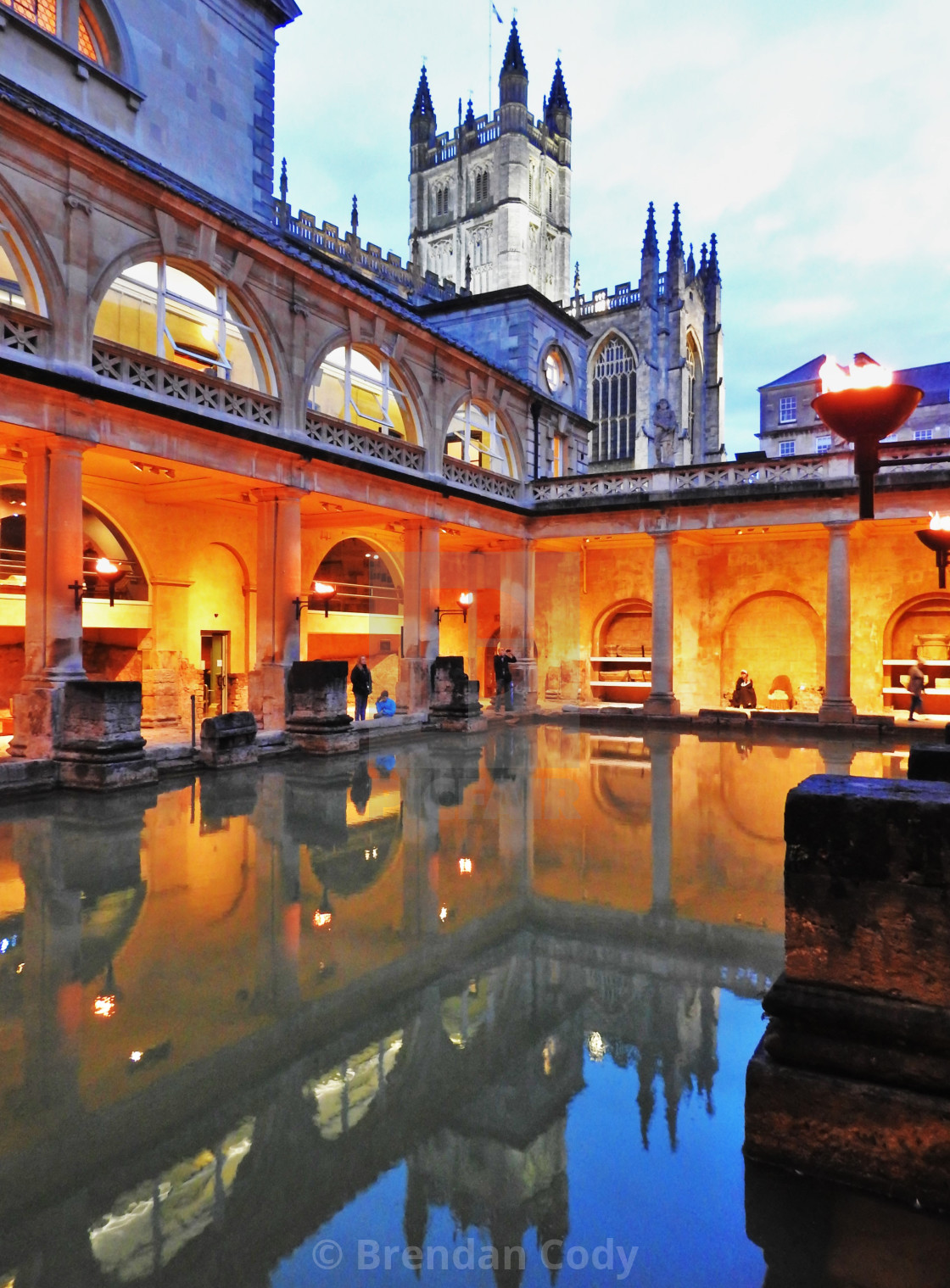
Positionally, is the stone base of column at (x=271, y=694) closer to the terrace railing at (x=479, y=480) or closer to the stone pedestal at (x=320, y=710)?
the stone pedestal at (x=320, y=710)

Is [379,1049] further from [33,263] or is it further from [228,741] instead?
[33,263]

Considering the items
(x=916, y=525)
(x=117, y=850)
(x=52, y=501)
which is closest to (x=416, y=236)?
(x=916, y=525)

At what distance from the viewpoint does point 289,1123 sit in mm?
2971

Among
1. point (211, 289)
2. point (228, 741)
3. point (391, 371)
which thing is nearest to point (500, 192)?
point (391, 371)

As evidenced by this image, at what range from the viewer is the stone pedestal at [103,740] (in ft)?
32.8

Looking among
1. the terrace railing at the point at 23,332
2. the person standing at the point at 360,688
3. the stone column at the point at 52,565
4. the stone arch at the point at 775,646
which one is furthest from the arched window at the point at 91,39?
the stone arch at the point at 775,646

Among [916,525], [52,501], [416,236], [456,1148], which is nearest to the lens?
[456,1148]

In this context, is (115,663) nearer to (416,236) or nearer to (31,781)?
(31,781)

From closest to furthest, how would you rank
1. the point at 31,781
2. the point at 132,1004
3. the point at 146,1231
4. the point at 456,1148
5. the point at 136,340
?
1. the point at 146,1231
2. the point at 456,1148
3. the point at 132,1004
4. the point at 31,781
5. the point at 136,340

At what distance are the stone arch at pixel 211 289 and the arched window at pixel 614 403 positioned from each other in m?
41.5

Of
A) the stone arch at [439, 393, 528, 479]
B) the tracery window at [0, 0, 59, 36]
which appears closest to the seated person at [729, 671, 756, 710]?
the stone arch at [439, 393, 528, 479]

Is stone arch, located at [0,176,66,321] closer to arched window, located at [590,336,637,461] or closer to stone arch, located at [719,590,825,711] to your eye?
stone arch, located at [719,590,825,711]

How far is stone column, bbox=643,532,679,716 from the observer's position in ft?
66.9

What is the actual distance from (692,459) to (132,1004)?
58.0 m
